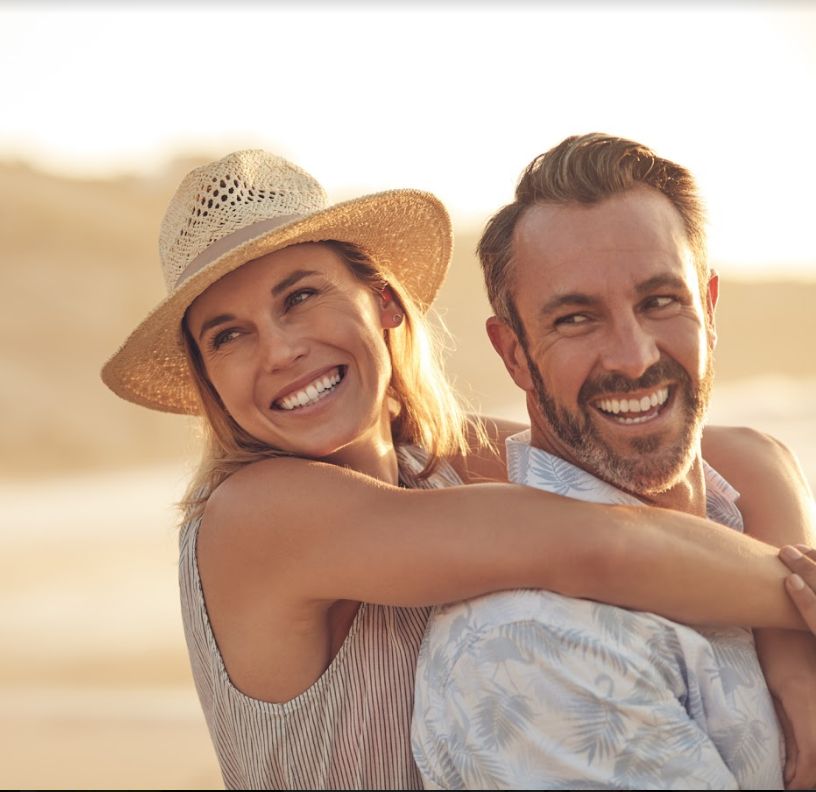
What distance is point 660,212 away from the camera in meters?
3.06

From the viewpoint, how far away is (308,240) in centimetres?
344

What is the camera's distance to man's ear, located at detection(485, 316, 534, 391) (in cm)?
319

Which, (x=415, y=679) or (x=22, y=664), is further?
(x=22, y=664)

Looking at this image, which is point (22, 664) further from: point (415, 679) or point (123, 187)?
point (123, 187)

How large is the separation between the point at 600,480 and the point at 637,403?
0.23 metres

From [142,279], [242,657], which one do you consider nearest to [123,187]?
[142,279]

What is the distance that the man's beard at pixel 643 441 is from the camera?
298 centimetres

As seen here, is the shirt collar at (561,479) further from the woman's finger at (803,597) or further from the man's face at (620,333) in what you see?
the woman's finger at (803,597)

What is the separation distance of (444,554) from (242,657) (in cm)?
71

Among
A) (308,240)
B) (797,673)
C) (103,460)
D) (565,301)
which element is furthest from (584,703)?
(103,460)

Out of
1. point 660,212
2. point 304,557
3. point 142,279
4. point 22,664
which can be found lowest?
point 142,279

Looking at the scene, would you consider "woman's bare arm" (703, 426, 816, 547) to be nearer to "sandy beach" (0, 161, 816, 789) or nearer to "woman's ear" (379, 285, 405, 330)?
"woman's ear" (379, 285, 405, 330)

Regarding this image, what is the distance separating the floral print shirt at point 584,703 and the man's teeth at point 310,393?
0.76m

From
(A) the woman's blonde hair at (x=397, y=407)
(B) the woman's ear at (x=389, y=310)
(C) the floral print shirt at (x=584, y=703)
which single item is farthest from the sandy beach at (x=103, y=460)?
(C) the floral print shirt at (x=584, y=703)
